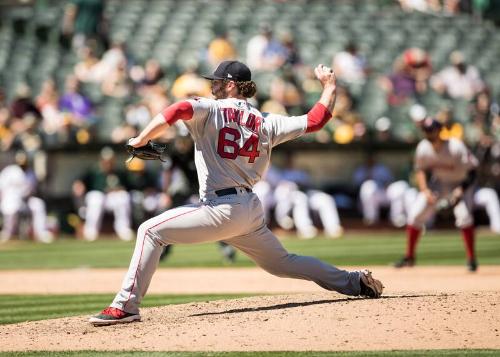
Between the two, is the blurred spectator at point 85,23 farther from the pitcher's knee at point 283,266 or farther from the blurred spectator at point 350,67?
the pitcher's knee at point 283,266

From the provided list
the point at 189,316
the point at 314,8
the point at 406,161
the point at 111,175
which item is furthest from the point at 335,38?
the point at 189,316

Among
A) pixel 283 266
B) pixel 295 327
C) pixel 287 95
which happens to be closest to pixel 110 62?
pixel 287 95

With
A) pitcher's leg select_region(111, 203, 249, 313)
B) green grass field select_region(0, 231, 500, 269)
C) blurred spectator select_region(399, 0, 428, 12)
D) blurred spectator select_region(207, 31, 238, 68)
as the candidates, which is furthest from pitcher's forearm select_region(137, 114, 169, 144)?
blurred spectator select_region(399, 0, 428, 12)

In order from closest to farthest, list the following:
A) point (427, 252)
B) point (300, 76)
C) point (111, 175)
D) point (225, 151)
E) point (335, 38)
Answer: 1. point (225, 151)
2. point (427, 252)
3. point (111, 175)
4. point (300, 76)
5. point (335, 38)

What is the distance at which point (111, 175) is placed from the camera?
19.2m

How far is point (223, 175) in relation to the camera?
6957mm

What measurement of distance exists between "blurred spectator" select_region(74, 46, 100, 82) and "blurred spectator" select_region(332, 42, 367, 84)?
4568 millimetres

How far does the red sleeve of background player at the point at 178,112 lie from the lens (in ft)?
21.4

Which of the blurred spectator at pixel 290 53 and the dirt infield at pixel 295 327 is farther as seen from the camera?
the blurred spectator at pixel 290 53

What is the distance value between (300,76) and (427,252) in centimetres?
658

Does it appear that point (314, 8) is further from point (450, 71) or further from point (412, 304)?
point (412, 304)

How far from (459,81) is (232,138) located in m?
14.8

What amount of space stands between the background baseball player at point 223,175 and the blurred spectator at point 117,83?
13.4 m

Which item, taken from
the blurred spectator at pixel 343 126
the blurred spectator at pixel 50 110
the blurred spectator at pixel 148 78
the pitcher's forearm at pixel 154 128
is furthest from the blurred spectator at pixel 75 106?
the pitcher's forearm at pixel 154 128
